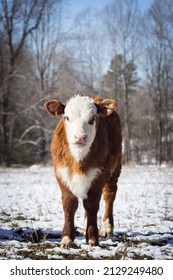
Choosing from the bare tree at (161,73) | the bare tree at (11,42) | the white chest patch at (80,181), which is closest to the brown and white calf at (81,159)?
the white chest patch at (80,181)

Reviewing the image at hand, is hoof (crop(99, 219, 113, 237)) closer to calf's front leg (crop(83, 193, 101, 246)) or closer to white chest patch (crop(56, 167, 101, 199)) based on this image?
calf's front leg (crop(83, 193, 101, 246))

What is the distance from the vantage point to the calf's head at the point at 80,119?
2863mm

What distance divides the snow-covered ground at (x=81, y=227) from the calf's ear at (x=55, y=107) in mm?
1031

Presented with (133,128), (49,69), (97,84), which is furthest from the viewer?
(49,69)

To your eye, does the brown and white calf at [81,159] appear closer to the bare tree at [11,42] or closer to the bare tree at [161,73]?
the bare tree at [161,73]

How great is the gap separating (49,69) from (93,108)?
12565mm

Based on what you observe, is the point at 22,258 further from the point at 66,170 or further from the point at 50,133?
the point at 50,133

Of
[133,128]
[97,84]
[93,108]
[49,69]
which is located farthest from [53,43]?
[93,108]

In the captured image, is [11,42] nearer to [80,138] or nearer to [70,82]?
[70,82]

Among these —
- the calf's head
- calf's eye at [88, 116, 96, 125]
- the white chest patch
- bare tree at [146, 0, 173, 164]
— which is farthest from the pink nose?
bare tree at [146, 0, 173, 164]

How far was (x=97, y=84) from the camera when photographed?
42.2ft

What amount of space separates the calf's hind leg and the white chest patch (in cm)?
58

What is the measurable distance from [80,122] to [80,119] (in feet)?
0.12

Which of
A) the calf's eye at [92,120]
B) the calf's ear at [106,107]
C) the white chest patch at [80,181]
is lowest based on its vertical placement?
the white chest patch at [80,181]
